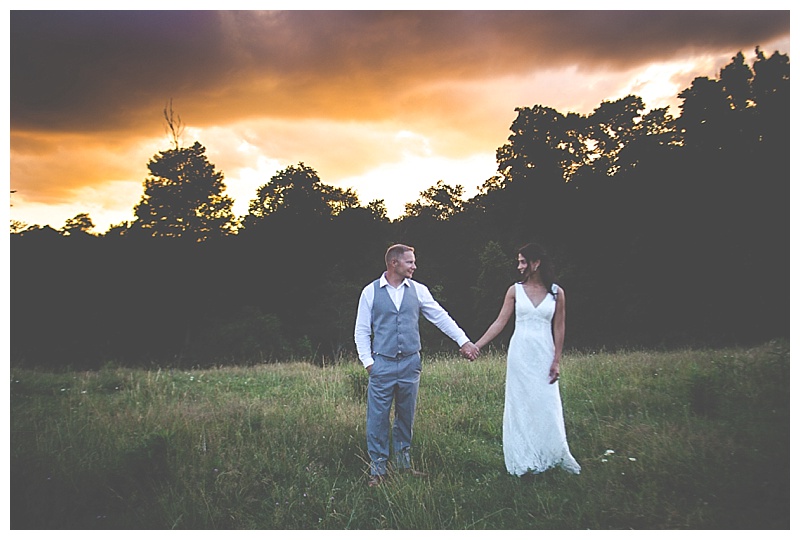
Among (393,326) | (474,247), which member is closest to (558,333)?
(393,326)

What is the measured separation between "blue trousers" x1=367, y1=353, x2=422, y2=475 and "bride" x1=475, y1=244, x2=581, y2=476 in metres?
0.91

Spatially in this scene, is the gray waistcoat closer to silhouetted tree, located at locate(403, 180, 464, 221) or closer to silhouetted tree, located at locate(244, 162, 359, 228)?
silhouetted tree, located at locate(244, 162, 359, 228)

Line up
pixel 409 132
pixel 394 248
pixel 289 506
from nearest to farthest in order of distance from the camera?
pixel 289 506, pixel 394 248, pixel 409 132

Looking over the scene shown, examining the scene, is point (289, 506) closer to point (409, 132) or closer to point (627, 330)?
point (409, 132)

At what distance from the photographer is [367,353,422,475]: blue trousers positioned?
5.25 metres

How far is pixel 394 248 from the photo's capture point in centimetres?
539

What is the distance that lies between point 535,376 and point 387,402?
151 cm

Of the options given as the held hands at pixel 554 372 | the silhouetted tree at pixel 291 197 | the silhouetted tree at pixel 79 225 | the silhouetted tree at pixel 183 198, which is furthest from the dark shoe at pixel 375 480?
the silhouetted tree at pixel 79 225

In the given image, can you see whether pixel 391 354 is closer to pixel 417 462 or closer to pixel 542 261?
pixel 417 462

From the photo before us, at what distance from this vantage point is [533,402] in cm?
536

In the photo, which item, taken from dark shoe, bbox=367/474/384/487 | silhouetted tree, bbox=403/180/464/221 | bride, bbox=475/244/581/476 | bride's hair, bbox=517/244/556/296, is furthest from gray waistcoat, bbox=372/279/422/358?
silhouetted tree, bbox=403/180/464/221

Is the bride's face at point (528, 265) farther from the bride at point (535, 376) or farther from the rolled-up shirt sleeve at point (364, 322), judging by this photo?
the rolled-up shirt sleeve at point (364, 322)
